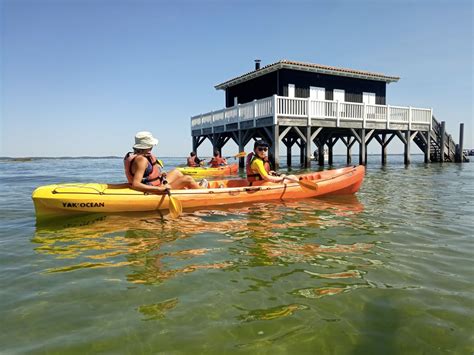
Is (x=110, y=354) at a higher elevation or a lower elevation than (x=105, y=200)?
lower

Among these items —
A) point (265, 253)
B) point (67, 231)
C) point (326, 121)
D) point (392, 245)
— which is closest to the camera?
point (265, 253)

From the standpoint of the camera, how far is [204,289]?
3.14 m

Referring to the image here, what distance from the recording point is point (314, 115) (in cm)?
1648

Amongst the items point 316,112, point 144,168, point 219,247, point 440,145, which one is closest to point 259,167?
point 144,168

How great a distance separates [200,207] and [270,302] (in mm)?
4441

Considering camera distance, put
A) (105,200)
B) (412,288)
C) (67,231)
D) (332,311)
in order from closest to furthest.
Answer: (332,311)
(412,288)
(67,231)
(105,200)

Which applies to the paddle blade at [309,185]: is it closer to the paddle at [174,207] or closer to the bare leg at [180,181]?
the bare leg at [180,181]

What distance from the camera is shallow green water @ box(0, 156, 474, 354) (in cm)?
236

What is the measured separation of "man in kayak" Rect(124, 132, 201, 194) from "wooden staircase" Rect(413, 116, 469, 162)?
759 inches

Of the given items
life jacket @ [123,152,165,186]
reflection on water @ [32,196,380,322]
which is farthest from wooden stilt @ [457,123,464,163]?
life jacket @ [123,152,165,186]

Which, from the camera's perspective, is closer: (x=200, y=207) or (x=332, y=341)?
(x=332, y=341)

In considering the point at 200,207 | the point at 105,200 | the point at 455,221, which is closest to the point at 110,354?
the point at 105,200

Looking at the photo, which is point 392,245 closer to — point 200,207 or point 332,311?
point 332,311

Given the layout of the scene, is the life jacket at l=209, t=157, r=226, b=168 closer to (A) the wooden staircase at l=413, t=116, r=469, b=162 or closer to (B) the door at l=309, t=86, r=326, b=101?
(B) the door at l=309, t=86, r=326, b=101
